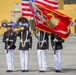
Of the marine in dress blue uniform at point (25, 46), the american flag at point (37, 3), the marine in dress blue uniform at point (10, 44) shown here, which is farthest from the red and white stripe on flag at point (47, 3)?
the marine in dress blue uniform at point (10, 44)

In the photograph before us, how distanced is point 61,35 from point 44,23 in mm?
757

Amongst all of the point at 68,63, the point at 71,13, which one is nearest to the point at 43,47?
the point at 68,63

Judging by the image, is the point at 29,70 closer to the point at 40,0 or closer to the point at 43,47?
the point at 43,47

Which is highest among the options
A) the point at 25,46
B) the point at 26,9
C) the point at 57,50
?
the point at 26,9

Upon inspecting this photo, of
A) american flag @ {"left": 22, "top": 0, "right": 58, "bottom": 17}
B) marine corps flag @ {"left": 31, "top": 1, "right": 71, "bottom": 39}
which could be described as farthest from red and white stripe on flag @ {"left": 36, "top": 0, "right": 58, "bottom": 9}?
marine corps flag @ {"left": 31, "top": 1, "right": 71, "bottom": 39}

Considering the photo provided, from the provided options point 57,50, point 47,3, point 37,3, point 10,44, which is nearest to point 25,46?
point 10,44

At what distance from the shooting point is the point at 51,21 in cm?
1438

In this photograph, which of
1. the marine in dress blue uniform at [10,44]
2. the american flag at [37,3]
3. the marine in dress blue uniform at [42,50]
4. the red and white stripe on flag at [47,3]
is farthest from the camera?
the red and white stripe on flag at [47,3]

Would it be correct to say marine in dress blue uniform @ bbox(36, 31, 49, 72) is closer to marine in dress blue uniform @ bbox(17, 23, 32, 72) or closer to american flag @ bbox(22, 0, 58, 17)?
marine in dress blue uniform @ bbox(17, 23, 32, 72)

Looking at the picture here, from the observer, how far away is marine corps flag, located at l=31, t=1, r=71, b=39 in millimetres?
14221

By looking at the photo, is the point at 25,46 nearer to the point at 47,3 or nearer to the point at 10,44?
the point at 10,44

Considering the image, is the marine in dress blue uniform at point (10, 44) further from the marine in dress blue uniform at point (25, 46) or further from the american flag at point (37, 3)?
the american flag at point (37, 3)

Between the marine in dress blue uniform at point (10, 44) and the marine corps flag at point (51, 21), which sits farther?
the marine in dress blue uniform at point (10, 44)

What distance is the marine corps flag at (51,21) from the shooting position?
1422 centimetres
